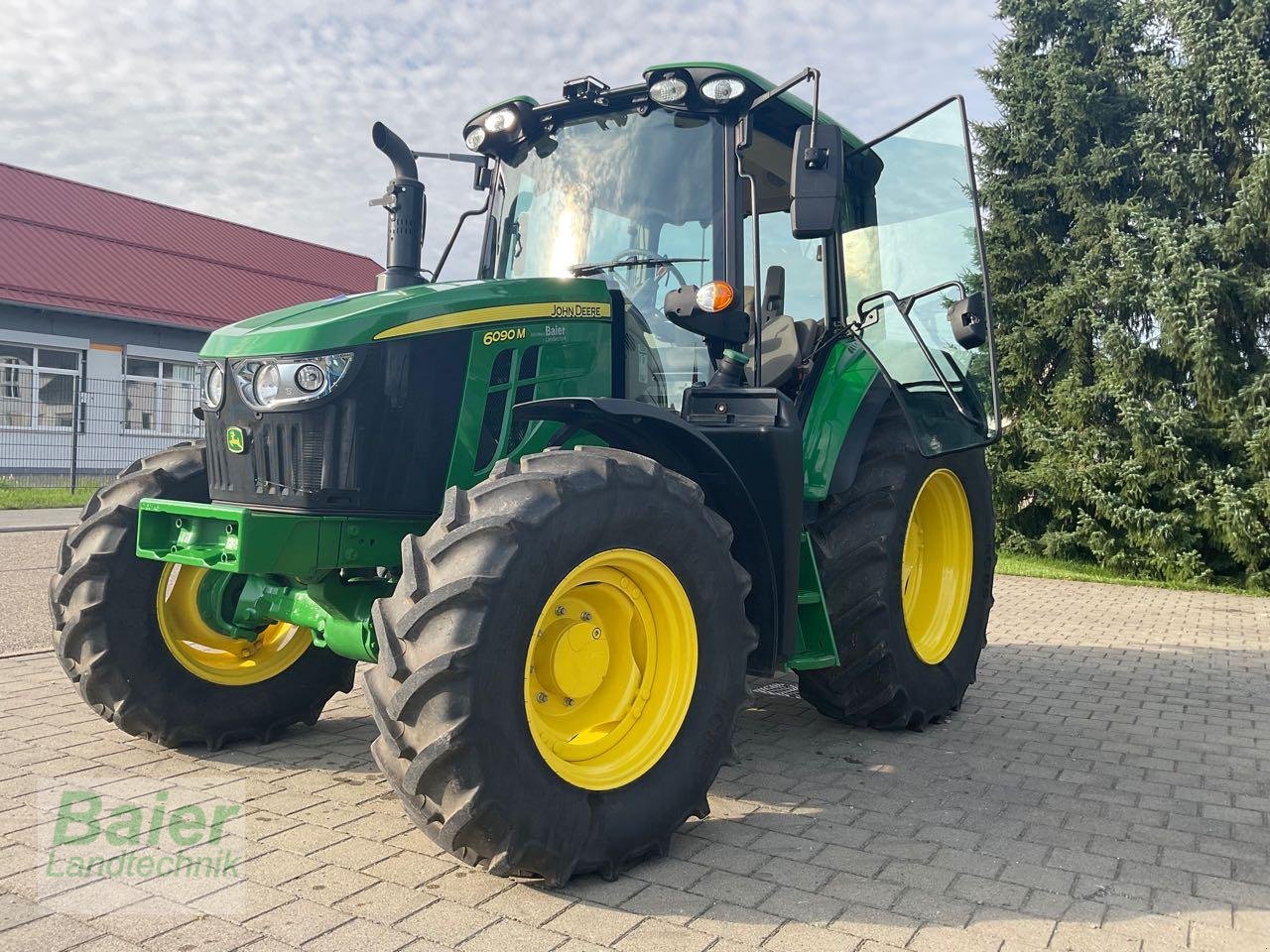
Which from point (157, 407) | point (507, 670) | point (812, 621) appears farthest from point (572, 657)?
point (157, 407)

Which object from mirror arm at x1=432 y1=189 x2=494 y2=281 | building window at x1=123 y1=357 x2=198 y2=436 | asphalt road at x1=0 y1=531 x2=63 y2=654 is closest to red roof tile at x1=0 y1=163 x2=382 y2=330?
building window at x1=123 y1=357 x2=198 y2=436

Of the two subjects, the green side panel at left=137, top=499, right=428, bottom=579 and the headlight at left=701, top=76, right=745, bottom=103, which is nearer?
the green side panel at left=137, top=499, right=428, bottom=579

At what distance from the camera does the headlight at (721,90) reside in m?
3.99

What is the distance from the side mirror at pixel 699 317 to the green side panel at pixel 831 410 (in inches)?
25.8

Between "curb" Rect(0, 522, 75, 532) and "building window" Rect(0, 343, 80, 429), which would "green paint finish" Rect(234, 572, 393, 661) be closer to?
"curb" Rect(0, 522, 75, 532)

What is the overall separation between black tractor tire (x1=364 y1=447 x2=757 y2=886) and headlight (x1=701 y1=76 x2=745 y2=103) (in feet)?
5.33

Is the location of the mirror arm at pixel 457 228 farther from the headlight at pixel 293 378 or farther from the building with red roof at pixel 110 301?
the building with red roof at pixel 110 301

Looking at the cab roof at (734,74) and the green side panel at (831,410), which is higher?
the cab roof at (734,74)

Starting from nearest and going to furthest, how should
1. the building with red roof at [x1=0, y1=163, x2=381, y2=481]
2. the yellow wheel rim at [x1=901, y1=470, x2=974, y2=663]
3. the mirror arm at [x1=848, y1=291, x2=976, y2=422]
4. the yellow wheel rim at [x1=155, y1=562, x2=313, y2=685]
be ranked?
the yellow wheel rim at [x1=155, y1=562, x2=313, y2=685] → the mirror arm at [x1=848, y1=291, x2=976, y2=422] → the yellow wheel rim at [x1=901, y1=470, x2=974, y2=663] → the building with red roof at [x1=0, y1=163, x2=381, y2=481]

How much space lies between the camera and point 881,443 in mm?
4715

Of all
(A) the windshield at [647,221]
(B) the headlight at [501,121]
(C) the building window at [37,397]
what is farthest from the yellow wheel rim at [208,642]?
(C) the building window at [37,397]

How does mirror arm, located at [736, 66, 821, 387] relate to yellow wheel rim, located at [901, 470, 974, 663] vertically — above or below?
above

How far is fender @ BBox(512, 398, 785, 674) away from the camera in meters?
3.56

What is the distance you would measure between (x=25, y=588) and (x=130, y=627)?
5.22 meters
